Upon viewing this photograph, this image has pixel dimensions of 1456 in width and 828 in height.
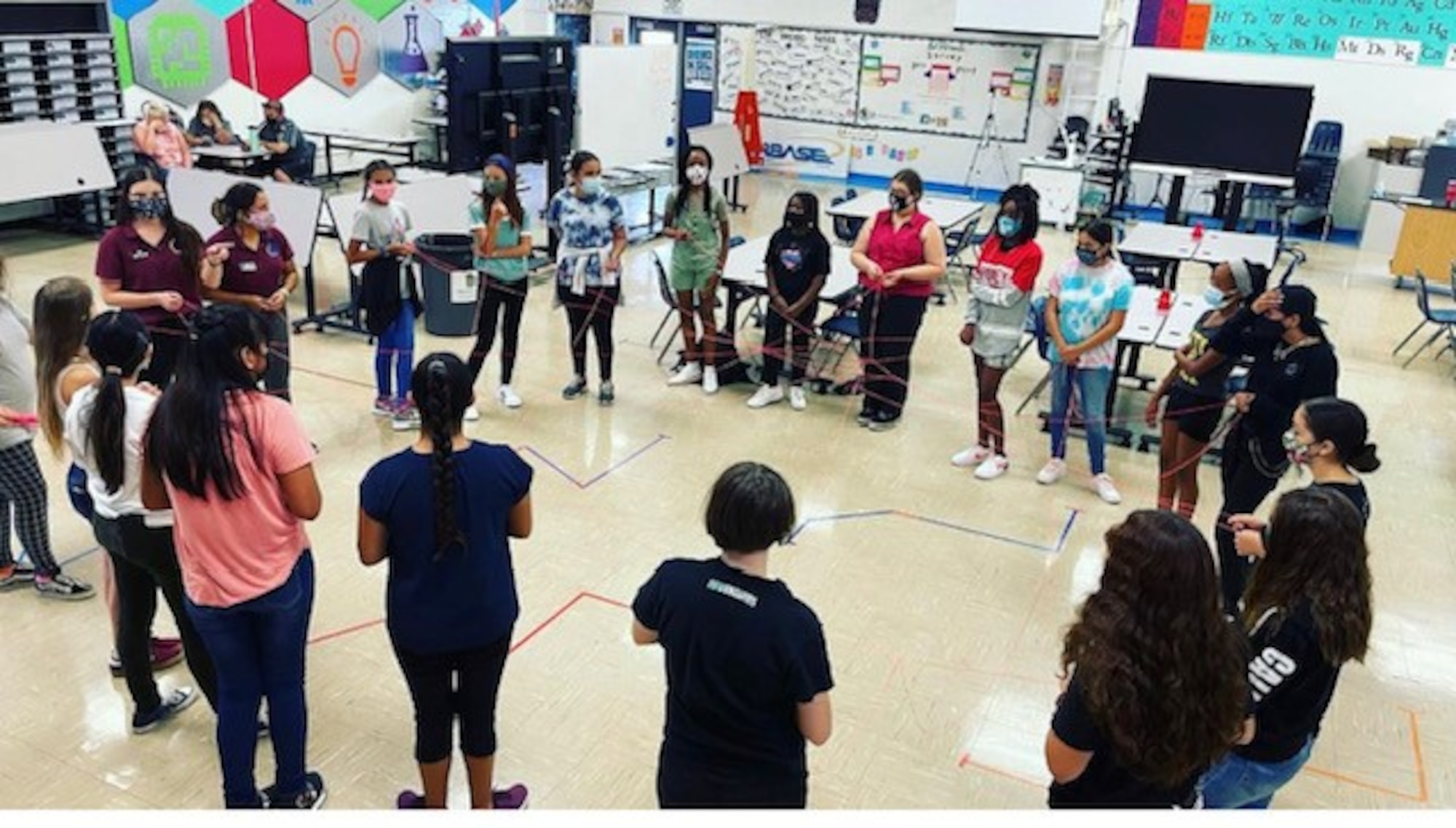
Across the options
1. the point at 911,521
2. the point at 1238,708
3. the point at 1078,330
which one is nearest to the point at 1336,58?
the point at 1078,330

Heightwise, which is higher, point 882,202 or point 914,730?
point 882,202

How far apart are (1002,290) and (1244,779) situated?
10.0 ft

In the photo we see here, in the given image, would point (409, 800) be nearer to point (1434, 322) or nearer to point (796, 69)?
point (1434, 322)

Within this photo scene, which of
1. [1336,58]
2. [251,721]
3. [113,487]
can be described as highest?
[1336,58]

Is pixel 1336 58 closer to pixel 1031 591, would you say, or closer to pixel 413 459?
pixel 1031 591

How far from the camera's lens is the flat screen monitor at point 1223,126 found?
965 centimetres

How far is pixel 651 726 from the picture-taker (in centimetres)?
340

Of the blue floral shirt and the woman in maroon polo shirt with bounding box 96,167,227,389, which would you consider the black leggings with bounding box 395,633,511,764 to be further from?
the blue floral shirt

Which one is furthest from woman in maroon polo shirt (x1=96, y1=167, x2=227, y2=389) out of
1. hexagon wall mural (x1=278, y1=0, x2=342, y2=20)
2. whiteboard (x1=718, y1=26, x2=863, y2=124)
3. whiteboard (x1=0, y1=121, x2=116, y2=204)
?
whiteboard (x1=718, y1=26, x2=863, y2=124)

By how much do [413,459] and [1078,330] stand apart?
3501 mm

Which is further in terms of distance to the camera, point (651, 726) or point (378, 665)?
point (378, 665)

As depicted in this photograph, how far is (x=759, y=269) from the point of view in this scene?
6.53 meters

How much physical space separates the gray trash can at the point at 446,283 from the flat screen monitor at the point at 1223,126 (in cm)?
667

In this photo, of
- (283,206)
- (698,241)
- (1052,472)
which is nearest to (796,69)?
(698,241)
